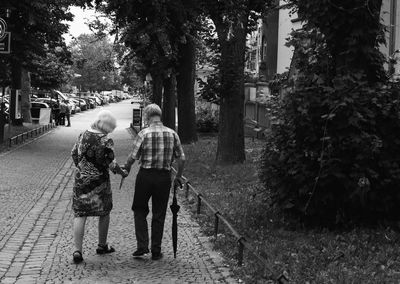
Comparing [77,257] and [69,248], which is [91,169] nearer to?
[77,257]

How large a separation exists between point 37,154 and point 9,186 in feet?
24.9

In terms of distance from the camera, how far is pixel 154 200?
6.86 m

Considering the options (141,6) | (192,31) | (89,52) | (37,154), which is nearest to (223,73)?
(141,6)

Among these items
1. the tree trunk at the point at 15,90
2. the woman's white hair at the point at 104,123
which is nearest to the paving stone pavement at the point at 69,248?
the woman's white hair at the point at 104,123

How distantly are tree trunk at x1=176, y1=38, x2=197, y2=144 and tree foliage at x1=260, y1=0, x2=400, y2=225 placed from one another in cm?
1426

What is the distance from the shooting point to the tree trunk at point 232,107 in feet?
48.6

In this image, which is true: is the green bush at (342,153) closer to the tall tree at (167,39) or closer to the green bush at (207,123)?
the tall tree at (167,39)

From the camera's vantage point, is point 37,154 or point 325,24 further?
point 37,154

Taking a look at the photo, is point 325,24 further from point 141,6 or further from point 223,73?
point 141,6

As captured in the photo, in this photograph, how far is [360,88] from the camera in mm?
7191

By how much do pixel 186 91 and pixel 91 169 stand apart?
15590 mm

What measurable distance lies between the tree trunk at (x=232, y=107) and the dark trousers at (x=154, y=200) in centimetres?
813

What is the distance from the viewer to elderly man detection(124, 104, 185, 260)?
677 centimetres

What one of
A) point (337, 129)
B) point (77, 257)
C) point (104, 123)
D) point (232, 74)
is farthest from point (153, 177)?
point (232, 74)
